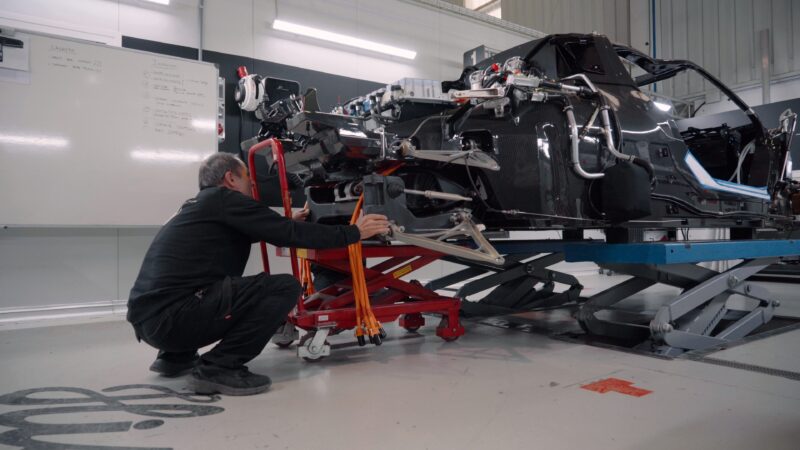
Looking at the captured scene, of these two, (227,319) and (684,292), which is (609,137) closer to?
(684,292)

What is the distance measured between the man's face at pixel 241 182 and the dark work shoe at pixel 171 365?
2.64 ft

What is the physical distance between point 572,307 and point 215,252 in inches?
124

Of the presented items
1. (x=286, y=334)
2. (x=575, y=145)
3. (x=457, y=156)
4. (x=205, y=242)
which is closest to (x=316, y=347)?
(x=286, y=334)

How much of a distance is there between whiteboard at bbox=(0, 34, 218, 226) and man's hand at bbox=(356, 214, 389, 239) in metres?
2.73

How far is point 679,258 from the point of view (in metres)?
2.60

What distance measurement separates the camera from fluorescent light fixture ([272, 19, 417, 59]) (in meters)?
5.15

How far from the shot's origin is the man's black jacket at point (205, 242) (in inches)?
76.2

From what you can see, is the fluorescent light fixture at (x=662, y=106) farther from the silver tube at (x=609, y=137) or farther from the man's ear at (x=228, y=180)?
the man's ear at (x=228, y=180)

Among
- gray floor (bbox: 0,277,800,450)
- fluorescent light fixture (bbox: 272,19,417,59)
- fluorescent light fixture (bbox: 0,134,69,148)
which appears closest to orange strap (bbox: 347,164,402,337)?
gray floor (bbox: 0,277,800,450)

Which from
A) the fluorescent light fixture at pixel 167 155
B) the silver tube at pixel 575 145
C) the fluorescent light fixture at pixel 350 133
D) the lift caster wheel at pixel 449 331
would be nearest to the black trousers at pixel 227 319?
the fluorescent light fixture at pixel 350 133

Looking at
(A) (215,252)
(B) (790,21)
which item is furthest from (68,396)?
(B) (790,21)

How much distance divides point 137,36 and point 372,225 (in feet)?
11.7

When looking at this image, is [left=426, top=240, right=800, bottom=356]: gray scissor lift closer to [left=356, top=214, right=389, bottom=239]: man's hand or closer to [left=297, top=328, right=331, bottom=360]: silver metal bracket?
[left=356, top=214, right=389, bottom=239]: man's hand

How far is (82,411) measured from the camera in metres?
1.74
